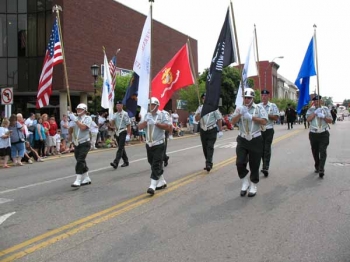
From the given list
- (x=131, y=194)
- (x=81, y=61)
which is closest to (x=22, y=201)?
(x=131, y=194)

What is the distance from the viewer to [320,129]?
9414 mm

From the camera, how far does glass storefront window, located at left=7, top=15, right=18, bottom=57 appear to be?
104ft

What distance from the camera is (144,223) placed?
230 inches

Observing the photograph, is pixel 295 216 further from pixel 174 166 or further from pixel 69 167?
pixel 69 167

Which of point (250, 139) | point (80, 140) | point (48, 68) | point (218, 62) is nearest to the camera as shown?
point (250, 139)

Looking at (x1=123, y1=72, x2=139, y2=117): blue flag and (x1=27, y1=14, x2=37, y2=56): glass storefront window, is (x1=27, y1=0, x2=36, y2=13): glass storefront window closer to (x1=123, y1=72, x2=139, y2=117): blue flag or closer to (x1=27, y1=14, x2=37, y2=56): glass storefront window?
(x1=27, y1=14, x2=37, y2=56): glass storefront window

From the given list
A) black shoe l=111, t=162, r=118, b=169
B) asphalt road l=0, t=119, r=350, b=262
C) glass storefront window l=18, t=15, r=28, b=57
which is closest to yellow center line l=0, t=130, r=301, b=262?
asphalt road l=0, t=119, r=350, b=262

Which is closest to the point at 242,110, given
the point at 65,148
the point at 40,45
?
the point at 65,148

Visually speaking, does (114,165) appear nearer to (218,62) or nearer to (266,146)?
(266,146)

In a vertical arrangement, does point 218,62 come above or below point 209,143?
above

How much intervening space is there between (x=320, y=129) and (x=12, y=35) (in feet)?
94.4

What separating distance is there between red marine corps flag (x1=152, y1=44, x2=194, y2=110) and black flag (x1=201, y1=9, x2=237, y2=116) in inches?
57.0

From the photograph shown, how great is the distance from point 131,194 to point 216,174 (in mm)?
2807

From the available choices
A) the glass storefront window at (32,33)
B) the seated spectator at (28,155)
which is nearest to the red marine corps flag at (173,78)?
the seated spectator at (28,155)
